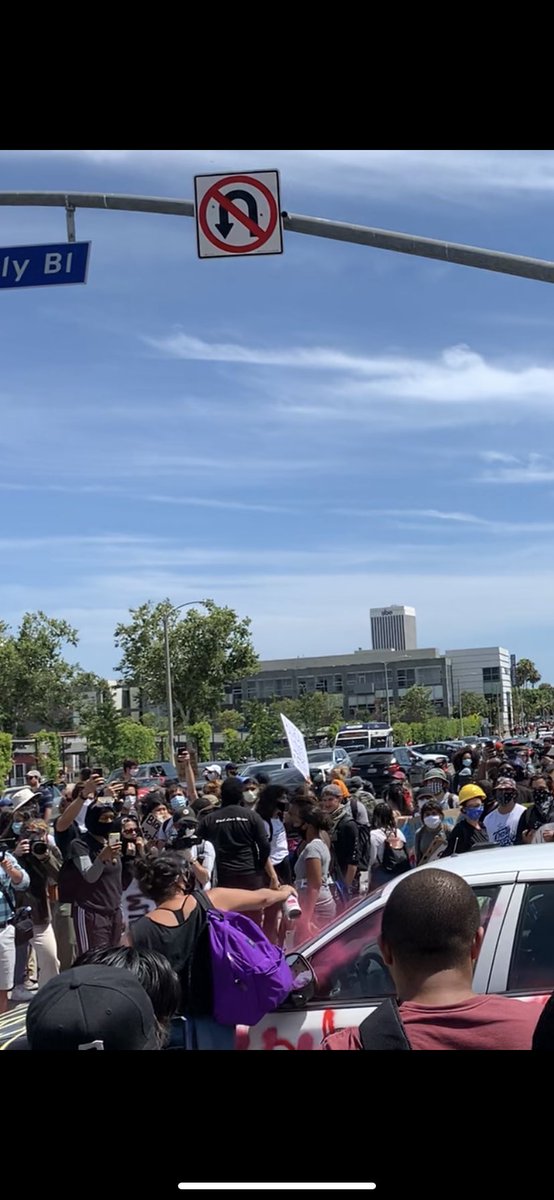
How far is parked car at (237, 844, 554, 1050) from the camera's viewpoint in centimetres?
455

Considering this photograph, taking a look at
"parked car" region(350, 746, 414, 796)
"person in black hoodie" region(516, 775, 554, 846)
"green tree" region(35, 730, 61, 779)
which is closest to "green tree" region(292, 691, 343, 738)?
"green tree" region(35, 730, 61, 779)

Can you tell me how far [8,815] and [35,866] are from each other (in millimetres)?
5797

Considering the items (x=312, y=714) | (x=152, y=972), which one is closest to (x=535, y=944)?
(x=152, y=972)

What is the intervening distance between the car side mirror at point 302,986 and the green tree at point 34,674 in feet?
209

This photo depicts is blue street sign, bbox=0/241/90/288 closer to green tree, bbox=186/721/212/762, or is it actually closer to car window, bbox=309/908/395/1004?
car window, bbox=309/908/395/1004

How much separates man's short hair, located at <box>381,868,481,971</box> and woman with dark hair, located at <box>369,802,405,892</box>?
19.9ft

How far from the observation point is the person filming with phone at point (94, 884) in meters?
8.98

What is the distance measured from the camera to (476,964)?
4543mm

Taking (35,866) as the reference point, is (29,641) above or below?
above
